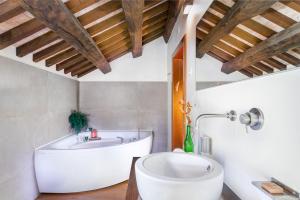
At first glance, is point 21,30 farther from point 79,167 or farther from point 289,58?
point 289,58

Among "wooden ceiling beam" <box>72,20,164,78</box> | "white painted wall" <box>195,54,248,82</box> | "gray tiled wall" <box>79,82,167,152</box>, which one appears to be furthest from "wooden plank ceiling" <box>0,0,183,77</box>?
"gray tiled wall" <box>79,82,167,152</box>

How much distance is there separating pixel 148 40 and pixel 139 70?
2.45 feet

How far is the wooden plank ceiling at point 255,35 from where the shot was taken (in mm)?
623

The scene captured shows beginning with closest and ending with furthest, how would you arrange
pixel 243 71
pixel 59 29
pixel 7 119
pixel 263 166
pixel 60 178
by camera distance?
pixel 263 166 → pixel 243 71 → pixel 59 29 → pixel 7 119 → pixel 60 178

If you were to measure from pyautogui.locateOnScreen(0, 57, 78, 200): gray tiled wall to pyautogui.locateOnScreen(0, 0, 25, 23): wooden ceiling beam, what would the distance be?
64 cm

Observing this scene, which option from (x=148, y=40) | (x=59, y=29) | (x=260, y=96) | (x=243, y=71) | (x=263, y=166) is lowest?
(x=263, y=166)

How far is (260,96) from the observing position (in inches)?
32.3

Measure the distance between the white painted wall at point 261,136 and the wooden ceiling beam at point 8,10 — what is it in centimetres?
174

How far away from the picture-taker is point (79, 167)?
298 cm

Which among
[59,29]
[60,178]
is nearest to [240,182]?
[59,29]

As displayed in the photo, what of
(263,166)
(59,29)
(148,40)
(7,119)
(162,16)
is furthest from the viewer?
(148,40)

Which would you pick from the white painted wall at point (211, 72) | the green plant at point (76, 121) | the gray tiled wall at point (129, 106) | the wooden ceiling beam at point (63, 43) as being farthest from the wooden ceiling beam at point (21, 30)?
the gray tiled wall at point (129, 106)

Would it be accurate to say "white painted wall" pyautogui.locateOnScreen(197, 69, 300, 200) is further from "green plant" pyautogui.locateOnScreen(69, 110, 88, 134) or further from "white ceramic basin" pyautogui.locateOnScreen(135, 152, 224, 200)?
"green plant" pyautogui.locateOnScreen(69, 110, 88, 134)

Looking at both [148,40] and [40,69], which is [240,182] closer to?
[40,69]
